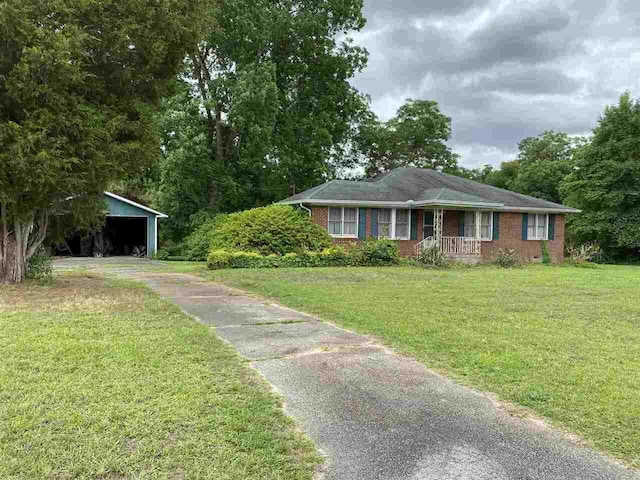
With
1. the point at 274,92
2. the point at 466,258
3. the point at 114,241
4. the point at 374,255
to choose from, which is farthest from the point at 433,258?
the point at 114,241

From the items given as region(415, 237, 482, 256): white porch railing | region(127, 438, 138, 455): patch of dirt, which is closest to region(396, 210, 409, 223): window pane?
region(415, 237, 482, 256): white porch railing

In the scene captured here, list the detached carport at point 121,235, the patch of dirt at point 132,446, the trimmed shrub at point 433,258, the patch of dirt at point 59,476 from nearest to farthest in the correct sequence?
the patch of dirt at point 59,476 → the patch of dirt at point 132,446 → the trimmed shrub at point 433,258 → the detached carport at point 121,235

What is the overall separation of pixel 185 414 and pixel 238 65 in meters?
24.6

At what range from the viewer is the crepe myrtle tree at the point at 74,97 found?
27.3 ft

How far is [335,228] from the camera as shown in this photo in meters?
19.5

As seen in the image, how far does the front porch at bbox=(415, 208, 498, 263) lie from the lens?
19.5 meters

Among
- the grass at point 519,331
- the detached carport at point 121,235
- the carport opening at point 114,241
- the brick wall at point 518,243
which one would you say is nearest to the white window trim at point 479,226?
the brick wall at point 518,243

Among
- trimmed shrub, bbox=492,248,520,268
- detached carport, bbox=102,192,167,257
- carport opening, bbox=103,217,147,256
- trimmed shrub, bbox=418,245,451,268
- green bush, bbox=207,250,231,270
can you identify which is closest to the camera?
green bush, bbox=207,250,231,270

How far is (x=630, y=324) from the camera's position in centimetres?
705

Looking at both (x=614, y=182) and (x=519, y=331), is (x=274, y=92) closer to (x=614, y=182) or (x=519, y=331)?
(x=519, y=331)

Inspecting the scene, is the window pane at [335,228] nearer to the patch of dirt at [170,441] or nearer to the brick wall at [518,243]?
the brick wall at [518,243]

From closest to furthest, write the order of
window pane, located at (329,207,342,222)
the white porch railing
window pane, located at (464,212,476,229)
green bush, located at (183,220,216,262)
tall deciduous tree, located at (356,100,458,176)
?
window pane, located at (329,207,342,222) → the white porch railing → window pane, located at (464,212,476,229) → green bush, located at (183,220,216,262) → tall deciduous tree, located at (356,100,458,176)

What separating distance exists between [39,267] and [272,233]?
8332 millimetres

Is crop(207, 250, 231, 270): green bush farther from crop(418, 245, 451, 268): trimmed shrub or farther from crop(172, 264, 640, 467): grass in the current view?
crop(418, 245, 451, 268): trimmed shrub
